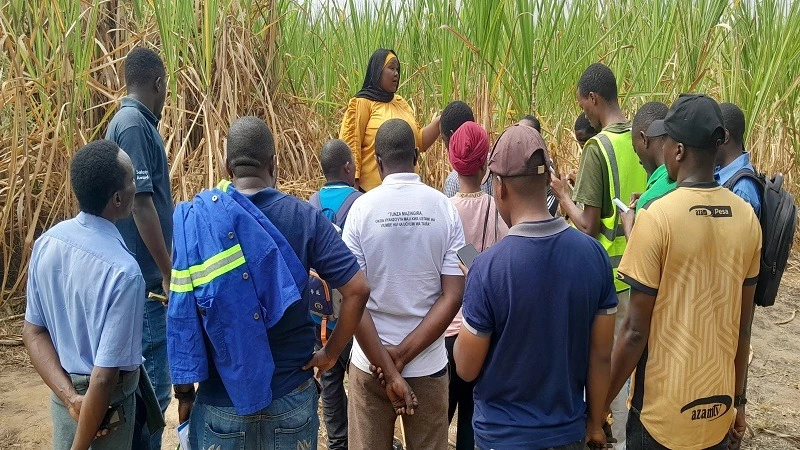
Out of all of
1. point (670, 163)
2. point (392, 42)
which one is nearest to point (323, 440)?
point (670, 163)

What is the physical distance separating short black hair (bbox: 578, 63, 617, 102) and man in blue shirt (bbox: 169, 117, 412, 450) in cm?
203

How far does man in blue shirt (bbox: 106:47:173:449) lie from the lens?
3365 millimetres

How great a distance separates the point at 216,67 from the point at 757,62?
473cm

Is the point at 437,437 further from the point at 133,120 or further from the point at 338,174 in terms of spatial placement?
the point at 133,120

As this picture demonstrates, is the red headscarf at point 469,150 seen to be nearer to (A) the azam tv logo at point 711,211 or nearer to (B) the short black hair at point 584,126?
(A) the azam tv logo at point 711,211

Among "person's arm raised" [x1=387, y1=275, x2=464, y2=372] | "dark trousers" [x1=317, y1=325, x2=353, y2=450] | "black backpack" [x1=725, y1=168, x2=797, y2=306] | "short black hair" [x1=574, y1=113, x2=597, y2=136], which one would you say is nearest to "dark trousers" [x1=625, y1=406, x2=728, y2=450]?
"black backpack" [x1=725, y1=168, x2=797, y2=306]

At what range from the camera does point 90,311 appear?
2.30 m

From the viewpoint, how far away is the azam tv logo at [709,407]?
2.43 meters

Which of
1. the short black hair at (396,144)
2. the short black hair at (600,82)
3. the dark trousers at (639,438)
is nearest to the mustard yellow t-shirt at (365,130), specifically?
the short black hair at (600,82)

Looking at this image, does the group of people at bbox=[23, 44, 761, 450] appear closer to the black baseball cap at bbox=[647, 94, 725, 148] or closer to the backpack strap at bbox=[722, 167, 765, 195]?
the black baseball cap at bbox=[647, 94, 725, 148]

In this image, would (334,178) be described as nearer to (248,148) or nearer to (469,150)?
(469,150)

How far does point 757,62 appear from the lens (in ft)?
20.2

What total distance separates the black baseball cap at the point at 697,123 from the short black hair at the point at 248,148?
56.5 inches

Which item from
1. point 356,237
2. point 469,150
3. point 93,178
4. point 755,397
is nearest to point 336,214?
point 356,237
